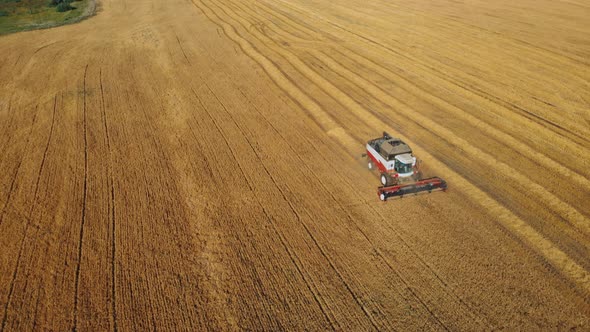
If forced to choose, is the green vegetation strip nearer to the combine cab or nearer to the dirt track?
the dirt track

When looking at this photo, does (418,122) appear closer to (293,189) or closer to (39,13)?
(293,189)

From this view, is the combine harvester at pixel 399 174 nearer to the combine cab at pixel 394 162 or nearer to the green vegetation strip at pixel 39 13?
the combine cab at pixel 394 162

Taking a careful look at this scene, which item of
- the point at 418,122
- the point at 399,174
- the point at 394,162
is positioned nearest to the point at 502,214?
the point at 399,174

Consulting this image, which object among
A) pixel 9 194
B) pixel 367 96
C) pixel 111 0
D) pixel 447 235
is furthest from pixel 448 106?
pixel 111 0

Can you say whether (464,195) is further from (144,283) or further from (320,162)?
(144,283)

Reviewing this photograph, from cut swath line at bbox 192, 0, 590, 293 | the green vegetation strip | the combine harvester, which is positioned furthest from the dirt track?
the green vegetation strip

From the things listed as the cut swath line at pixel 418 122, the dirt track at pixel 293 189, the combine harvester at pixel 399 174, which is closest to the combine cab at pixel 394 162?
the combine harvester at pixel 399 174
